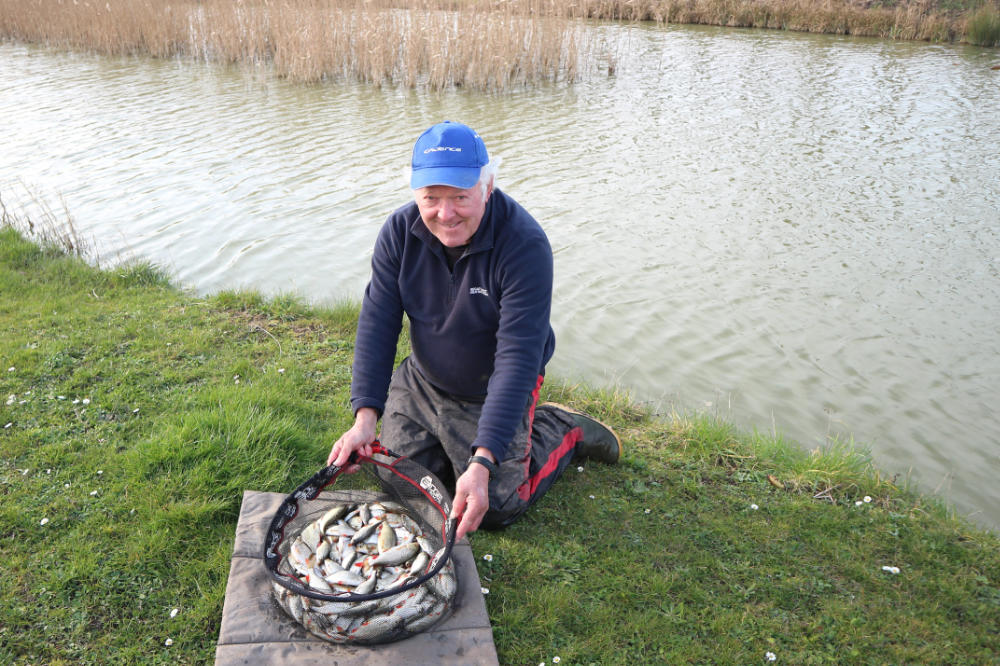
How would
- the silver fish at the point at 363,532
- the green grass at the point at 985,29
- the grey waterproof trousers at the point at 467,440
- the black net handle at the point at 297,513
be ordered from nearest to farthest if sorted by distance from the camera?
the black net handle at the point at 297,513 → the silver fish at the point at 363,532 → the grey waterproof trousers at the point at 467,440 → the green grass at the point at 985,29

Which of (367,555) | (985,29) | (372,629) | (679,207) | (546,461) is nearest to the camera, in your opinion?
(372,629)

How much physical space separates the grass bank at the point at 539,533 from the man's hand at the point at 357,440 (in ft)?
1.96

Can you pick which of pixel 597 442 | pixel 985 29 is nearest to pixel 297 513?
pixel 597 442

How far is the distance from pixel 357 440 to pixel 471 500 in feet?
1.95

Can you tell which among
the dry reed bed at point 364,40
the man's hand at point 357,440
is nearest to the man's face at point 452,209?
the man's hand at point 357,440

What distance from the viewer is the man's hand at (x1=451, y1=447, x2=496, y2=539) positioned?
2.62 metres

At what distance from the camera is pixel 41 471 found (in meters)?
3.27

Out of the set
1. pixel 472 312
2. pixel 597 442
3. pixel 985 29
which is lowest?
pixel 597 442

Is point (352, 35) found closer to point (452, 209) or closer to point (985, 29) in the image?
point (452, 209)

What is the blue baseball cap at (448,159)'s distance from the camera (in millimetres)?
2631

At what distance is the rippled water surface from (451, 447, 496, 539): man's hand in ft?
7.86

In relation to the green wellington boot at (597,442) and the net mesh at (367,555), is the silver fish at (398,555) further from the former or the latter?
the green wellington boot at (597,442)

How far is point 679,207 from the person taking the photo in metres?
7.80

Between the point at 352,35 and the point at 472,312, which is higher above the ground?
the point at 352,35
